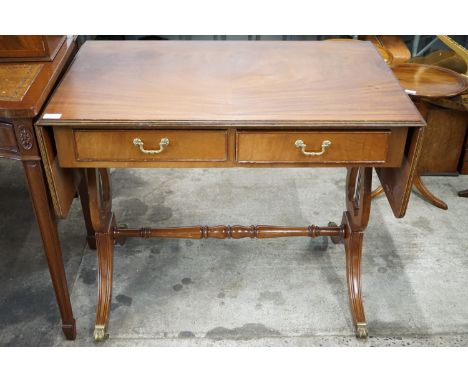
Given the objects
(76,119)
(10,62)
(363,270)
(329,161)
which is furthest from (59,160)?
(363,270)

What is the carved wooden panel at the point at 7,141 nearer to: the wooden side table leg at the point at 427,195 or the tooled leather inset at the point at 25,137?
the tooled leather inset at the point at 25,137

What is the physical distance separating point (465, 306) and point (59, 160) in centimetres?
192

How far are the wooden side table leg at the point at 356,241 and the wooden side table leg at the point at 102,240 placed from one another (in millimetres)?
1102

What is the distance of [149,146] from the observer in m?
1.79

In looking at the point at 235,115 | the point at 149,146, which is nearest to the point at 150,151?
the point at 149,146

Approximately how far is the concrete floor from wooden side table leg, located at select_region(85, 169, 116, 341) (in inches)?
2.9

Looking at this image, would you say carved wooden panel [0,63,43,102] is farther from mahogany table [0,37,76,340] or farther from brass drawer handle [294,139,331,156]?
brass drawer handle [294,139,331,156]

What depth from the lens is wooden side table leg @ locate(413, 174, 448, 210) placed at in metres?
3.14

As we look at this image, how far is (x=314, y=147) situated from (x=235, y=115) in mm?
290

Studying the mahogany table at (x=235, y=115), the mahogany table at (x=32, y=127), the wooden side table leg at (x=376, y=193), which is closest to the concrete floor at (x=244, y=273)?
the wooden side table leg at (x=376, y=193)

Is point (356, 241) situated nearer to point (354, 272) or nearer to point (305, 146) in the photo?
point (354, 272)

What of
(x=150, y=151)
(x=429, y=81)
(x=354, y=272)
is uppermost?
(x=150, y=151)

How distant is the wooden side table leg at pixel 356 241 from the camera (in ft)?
7.49

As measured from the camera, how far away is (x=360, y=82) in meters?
1.98
